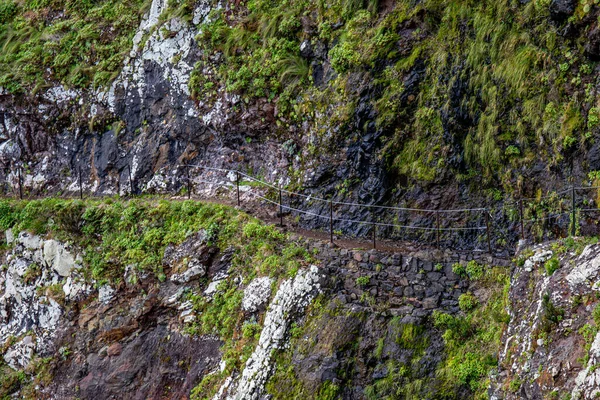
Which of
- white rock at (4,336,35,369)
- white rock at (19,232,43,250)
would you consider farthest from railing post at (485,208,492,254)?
white rock at (19,232,43,250)

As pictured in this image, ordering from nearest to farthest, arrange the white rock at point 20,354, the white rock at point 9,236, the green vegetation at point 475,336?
the green vegetation at point 475,336
the white rock at point 20,354
the white rock at point 9,236

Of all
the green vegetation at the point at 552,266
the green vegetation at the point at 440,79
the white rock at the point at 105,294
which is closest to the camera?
the green vegetation at the point at 552,266

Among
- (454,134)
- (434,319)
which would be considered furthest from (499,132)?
(434,319)

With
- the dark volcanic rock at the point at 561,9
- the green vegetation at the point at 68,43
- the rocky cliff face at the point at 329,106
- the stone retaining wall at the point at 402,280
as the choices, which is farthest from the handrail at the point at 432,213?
the green vegetation at the point at 68,43

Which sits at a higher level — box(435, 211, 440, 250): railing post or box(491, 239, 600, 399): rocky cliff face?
box(435, 211, 440, 250): railing post

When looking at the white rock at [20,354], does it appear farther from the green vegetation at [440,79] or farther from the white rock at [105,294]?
the green vegetation at [440,79]

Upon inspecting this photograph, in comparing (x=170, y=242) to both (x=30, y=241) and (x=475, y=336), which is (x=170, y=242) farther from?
(x=475, y=336)

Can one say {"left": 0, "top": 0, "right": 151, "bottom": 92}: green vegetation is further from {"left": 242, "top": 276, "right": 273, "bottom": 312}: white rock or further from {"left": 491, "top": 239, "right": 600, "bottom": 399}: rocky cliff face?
{"left": 491, "top": 239, "right": 600, "bottom": 399}: rocky cliff face

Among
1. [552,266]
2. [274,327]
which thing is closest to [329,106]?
[274,327]
